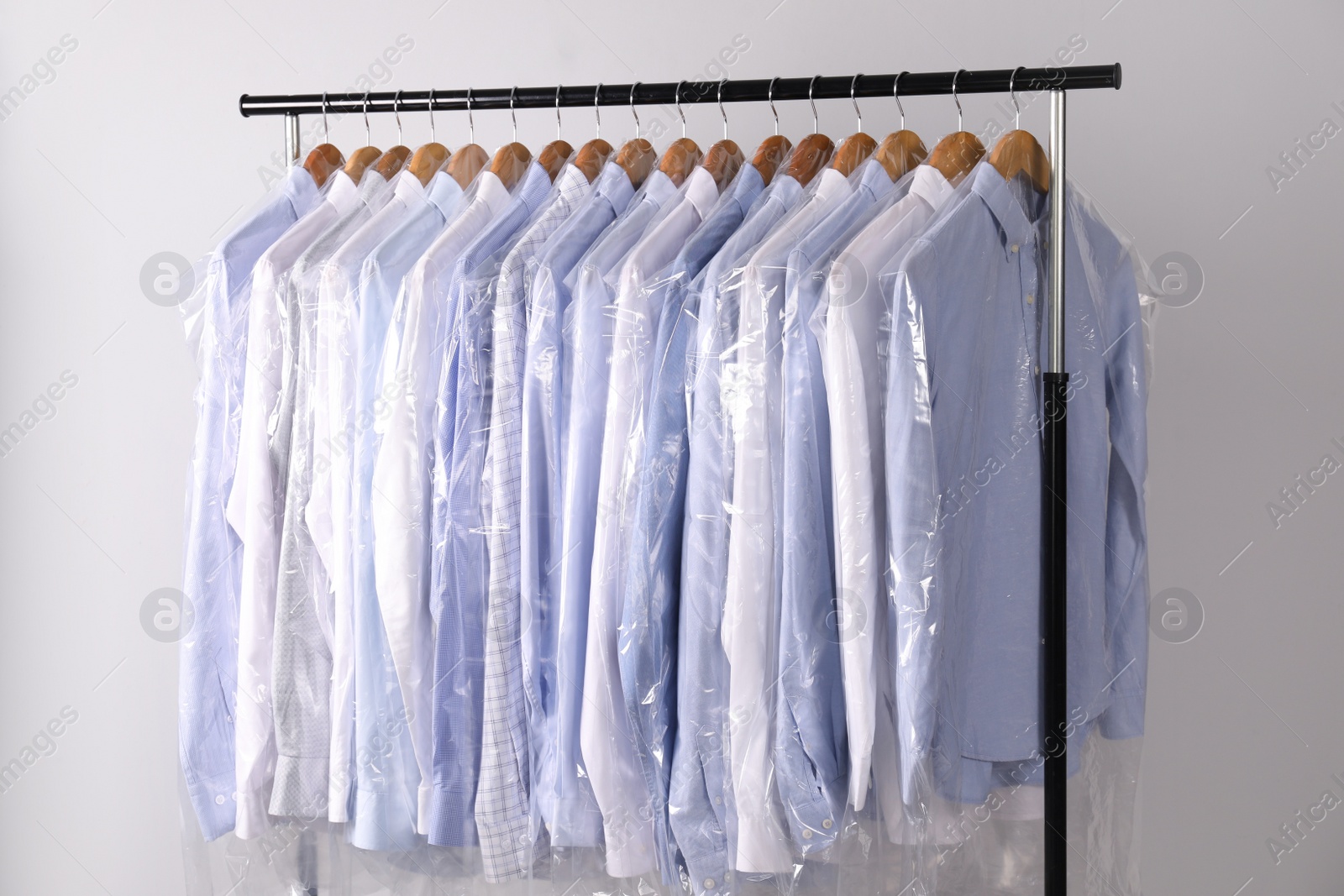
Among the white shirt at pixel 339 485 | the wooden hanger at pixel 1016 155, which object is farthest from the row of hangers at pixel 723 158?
the white shirt at pixel 339 485

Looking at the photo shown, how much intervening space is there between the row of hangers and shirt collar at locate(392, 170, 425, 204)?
0.02 m

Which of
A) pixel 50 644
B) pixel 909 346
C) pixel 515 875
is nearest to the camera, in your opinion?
pixel 909 346

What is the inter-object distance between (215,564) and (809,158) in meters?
1.01

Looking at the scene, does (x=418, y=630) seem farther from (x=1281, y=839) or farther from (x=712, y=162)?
(x=1281, y=839)

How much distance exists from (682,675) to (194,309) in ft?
2.85

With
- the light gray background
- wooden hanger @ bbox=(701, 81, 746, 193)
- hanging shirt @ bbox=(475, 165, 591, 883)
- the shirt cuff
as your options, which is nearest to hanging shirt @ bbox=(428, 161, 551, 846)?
hanging shirt @ bbox=(475, 165, 591, 883)

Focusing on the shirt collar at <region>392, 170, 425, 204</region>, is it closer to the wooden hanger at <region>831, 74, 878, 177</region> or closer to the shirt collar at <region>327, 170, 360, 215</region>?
the shirt collar at <region>327, 170, 360, 215</region>

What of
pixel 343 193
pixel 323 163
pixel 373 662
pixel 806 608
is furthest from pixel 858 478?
pixel 323 163

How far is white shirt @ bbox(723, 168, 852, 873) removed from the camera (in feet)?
4.05

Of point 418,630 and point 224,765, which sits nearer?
point 418,630

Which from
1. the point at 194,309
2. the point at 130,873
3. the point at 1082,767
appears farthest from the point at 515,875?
the point at 130,873

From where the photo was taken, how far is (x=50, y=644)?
2.38 m

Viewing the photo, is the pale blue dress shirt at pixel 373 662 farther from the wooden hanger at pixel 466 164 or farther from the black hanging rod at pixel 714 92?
the black hanging rod at pixel 714 92

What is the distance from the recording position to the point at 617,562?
1.31m
